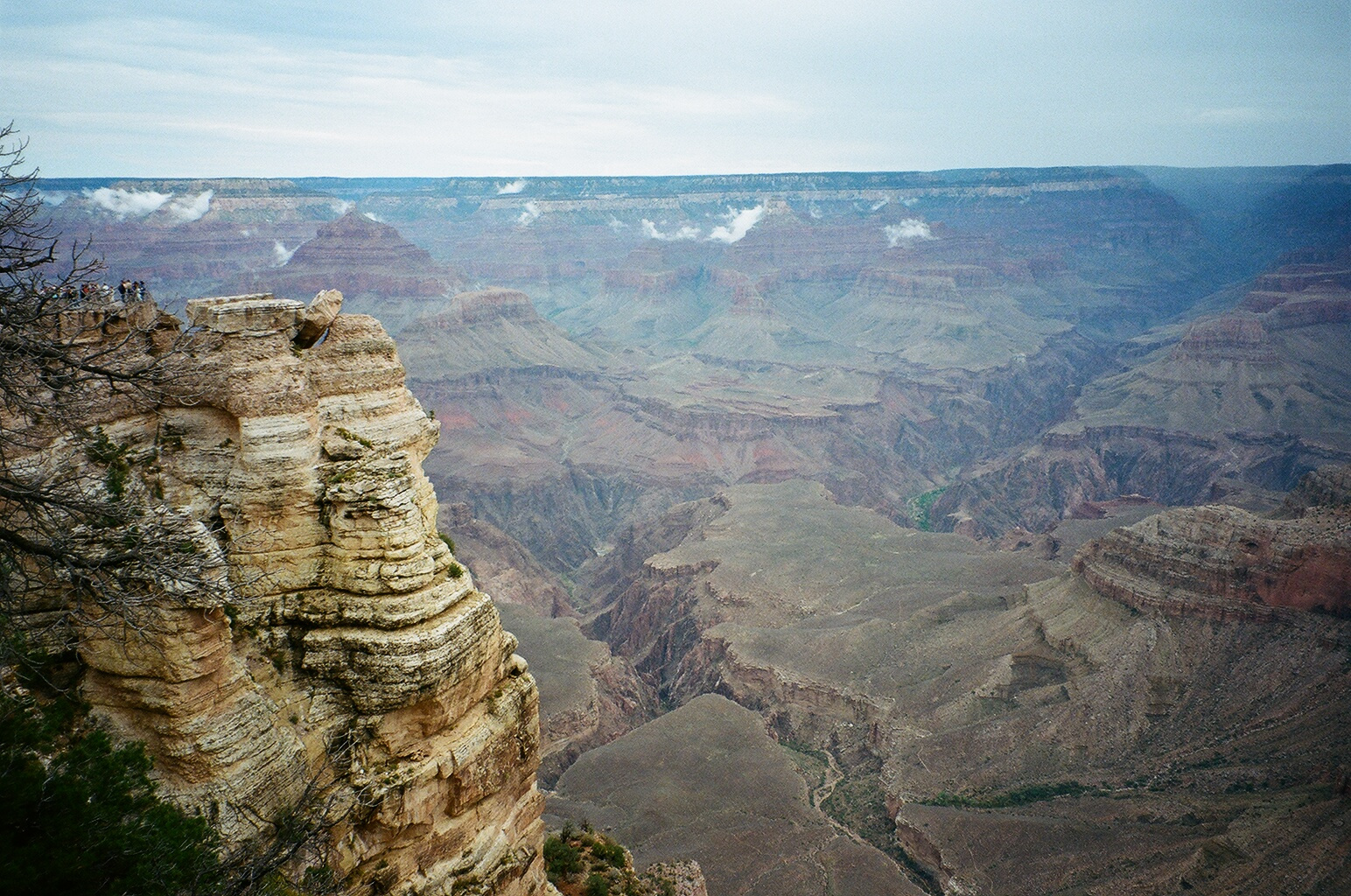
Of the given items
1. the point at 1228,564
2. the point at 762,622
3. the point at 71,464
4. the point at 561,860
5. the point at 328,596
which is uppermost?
the point at 71,464

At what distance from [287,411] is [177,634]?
5164mm

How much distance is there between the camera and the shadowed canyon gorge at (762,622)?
16188 mm

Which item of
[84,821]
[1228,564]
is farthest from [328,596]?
[1228,564]

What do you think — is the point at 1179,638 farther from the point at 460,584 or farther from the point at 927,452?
the point at 927,452

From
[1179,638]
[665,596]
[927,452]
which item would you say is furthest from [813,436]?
[1179,638]

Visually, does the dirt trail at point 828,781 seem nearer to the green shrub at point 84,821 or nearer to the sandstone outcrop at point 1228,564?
the sandstone outcrop at point 1228,564

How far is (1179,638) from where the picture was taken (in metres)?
49.0

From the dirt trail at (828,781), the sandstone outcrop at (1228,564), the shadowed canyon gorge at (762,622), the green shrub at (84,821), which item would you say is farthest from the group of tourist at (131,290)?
the sandstone outcrop at (1228,564)

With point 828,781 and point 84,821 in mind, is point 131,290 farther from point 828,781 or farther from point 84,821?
point 828,781

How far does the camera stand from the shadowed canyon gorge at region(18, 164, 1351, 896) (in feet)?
53.1

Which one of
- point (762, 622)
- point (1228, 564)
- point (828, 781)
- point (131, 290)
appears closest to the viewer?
point (131, 290)

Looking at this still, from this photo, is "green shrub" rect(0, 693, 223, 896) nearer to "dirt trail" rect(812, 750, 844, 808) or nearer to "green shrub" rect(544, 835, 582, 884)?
"green shrub" rect(544, 835, 582, 884)

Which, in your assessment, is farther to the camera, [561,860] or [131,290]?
[561,860]

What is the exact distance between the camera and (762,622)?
65.1 metres
